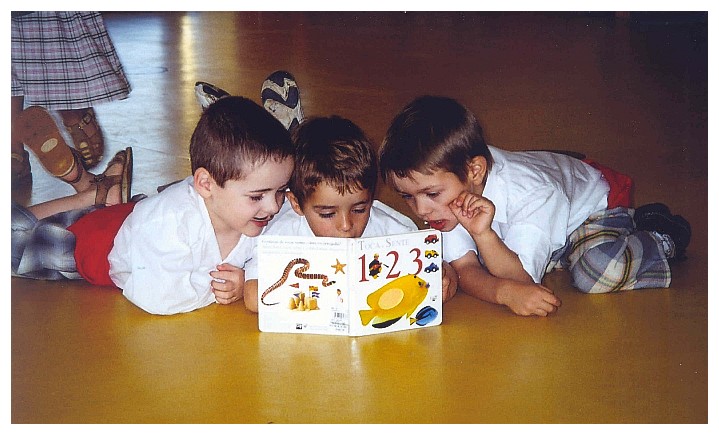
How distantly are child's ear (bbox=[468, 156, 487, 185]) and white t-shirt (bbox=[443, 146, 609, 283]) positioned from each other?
0.09 ft

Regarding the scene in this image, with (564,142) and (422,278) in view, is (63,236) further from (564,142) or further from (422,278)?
(564,142)

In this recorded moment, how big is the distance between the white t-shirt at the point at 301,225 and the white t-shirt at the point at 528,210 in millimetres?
112

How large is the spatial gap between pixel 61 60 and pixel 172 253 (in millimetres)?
816

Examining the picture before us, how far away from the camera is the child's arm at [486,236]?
178 cm

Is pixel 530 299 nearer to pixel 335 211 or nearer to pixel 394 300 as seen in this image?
pixel 394 300

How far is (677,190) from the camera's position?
2.41m

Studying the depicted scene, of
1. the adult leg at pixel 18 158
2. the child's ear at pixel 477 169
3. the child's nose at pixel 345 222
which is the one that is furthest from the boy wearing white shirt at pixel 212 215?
the adult leg at pixel 18 158

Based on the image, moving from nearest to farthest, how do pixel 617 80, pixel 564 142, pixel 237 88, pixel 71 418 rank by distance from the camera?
1. pixel 71 418
2. pixel 564 142
3. pixel 237 88
4. pixel 617 80

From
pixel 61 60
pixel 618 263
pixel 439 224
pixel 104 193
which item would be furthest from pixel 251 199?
pixel 61 60

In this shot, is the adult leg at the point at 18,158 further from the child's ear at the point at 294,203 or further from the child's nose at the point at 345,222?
the child's nose at the point at 345,222

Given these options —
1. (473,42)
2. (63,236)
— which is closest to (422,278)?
(63,236)

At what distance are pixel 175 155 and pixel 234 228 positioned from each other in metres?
0.97

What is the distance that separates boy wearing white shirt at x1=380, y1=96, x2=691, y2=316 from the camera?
5.89 feet

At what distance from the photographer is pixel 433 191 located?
1803 millimetres
